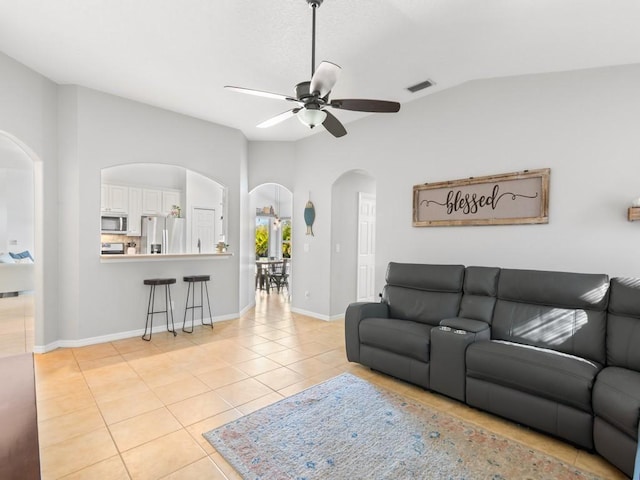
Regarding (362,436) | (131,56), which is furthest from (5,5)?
(362,436)

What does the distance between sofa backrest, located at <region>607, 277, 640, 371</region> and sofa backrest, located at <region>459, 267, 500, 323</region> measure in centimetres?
85

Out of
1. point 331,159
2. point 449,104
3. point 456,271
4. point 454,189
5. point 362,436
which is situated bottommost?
point 362,436

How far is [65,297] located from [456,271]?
15.2 ft

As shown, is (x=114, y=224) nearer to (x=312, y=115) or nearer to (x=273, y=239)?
(x=312, y=115)

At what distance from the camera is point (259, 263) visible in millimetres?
8266

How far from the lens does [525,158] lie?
3461mm

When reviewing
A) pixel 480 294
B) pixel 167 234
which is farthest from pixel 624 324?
pixel 167 234

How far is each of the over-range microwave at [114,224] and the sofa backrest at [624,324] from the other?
24.1 ft

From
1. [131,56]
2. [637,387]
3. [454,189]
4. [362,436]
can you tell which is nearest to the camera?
[637,387]

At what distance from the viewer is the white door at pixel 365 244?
240 inches

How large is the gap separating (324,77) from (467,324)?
7.75 ft

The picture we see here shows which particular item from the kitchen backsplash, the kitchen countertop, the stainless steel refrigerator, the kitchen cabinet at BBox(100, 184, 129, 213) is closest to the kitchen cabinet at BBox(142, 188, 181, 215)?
the kitchen cabinet at BBox(100, 184, 129, 213)

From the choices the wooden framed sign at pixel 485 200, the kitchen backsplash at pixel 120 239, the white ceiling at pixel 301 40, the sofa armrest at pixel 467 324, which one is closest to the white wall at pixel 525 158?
the wooden framed sign at pixel 485 200

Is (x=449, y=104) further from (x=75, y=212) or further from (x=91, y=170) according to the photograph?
(x=75, y=212)
